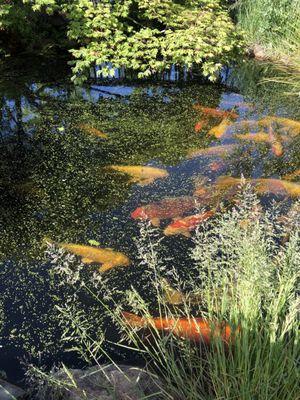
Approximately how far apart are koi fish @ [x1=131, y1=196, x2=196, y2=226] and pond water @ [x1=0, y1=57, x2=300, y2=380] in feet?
0.17

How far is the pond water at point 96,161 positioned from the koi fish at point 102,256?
0.06 metres

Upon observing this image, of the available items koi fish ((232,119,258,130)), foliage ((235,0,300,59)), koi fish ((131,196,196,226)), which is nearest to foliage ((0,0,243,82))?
foliage ((235,0,300,59))

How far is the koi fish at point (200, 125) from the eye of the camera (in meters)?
5.26

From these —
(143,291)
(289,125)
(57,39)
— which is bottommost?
(143,291)

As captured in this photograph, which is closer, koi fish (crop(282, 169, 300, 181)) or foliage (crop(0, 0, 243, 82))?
koi fish (crop(282, 169, 300, 181))

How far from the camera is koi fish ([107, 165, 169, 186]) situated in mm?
4160

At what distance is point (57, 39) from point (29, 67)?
3.30 ft

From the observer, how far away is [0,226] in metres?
3.54

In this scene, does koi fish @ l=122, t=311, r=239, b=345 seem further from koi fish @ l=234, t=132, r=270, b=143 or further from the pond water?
koi fish @ l=234, t=132, r=270, b=143

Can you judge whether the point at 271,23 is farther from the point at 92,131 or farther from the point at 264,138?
the point at 92,131

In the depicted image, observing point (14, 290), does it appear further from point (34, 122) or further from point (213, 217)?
point (34, 122)

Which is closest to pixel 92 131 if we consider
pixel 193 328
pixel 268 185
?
pixel 268 185

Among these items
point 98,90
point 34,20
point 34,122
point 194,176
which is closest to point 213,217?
point 194,176

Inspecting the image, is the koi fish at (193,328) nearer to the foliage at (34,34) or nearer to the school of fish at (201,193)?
the school of fish at (201,193)
